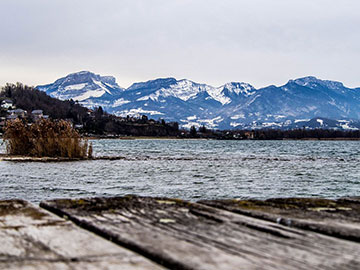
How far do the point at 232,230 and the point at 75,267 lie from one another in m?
1.14

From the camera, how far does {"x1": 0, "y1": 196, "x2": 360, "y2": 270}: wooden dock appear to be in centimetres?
239

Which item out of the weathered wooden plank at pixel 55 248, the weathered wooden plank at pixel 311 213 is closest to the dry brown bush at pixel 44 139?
the weathered wooden plank at pixel 311 213

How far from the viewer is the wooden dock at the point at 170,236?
2.39m

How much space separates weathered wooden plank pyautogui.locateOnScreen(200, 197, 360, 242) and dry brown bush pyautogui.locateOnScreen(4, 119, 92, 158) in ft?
140

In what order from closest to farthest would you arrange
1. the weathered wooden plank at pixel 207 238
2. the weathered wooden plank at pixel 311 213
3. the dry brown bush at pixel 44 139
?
the weathered wooden plank at pixel 207 238 → the weathered wooden plank at pixel 311 213 → the dry brown bush at pixel 44 139

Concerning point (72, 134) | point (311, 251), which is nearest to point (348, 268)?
point (311, 251)

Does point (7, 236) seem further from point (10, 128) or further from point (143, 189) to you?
point (10, 128)

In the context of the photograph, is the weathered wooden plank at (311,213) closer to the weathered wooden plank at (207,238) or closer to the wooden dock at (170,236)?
the wooden dock at (170,236)

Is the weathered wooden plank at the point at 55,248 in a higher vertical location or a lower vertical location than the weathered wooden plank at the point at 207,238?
lower

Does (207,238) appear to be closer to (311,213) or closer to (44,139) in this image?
(311,213)

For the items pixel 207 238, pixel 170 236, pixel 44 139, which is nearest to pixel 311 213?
pixel 207 238

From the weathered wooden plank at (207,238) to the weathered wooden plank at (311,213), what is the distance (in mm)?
140

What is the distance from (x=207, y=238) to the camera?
2850mm

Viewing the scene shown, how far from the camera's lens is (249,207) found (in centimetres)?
424
